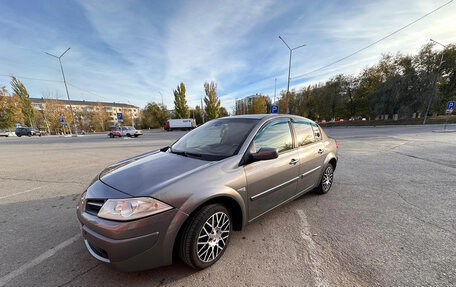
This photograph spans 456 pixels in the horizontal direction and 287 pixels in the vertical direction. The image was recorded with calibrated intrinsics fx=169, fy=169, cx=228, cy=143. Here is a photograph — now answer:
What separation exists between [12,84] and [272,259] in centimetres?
6108

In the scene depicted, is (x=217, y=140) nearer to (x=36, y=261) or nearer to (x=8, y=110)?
(x=36, y=261)

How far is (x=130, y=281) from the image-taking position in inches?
67.6

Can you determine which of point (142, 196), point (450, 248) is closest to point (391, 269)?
point (450, 248)

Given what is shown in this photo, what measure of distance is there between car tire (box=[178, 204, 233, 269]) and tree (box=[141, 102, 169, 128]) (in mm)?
53372

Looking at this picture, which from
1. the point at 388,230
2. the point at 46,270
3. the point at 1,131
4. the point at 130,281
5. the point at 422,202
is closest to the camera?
the point at 130,281

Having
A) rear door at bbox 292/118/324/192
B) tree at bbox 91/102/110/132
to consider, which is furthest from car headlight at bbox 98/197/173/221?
tree at bbox 91/102/110/132

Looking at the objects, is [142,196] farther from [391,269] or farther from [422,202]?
[422,202]

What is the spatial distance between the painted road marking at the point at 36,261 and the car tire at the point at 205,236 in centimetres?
175

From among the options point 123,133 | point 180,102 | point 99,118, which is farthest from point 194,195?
point 99,118

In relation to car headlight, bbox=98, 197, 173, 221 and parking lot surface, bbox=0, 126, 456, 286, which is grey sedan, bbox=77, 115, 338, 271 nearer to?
car headlight, bbox=98, 197, 173, 221

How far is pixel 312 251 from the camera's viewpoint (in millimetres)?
2080

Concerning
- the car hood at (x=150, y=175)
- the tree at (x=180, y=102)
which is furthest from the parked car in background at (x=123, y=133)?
the car hood at (x=150, y=175)

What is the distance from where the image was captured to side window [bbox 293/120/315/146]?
2980mm

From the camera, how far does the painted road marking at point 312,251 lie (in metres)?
1.69
